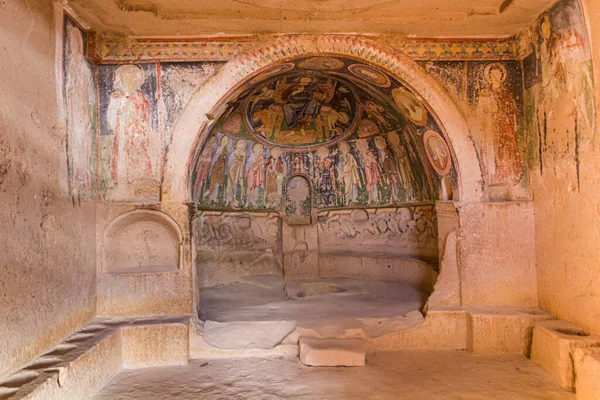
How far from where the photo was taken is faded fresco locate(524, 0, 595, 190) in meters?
5.01

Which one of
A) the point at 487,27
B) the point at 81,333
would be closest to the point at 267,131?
the point at 487,27

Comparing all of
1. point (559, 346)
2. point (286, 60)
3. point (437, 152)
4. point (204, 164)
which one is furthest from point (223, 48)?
point (559, 346)

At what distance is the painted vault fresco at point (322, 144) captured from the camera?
715 cm

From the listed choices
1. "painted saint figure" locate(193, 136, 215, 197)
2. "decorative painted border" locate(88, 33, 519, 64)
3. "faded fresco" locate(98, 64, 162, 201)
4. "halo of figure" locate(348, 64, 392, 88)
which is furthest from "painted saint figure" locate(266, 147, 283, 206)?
"faded fresco" locate(98, 64, 162, 201)

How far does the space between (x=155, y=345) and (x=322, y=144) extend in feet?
20.4

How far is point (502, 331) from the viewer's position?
19.6ft

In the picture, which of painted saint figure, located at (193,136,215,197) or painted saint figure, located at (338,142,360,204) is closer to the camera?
painted saint figure, located at (193,136,215,197)

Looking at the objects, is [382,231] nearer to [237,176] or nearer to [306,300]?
[306,300]

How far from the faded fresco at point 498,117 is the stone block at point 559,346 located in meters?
2.09

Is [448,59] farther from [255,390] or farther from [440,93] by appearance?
[255,390]

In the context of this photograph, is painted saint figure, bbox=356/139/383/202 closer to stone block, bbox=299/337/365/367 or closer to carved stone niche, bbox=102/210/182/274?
Answer: stone block, bbox=299/337/365/367

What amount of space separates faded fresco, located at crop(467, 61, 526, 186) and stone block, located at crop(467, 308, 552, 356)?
190 cm

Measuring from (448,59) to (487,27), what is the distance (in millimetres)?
649

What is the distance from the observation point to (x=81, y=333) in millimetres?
5422
